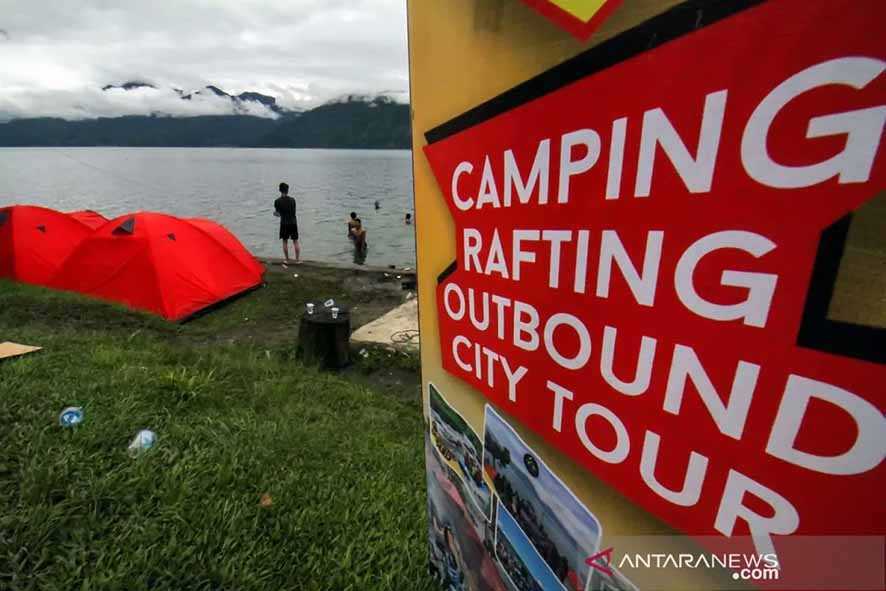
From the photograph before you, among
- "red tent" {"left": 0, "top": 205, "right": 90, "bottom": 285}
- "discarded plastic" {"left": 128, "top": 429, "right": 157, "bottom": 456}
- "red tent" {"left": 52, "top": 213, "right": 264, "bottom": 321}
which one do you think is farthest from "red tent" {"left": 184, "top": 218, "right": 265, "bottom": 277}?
"discarded plastic" {"left": 128, "top": 429, "right": 157, "bottom": 456}

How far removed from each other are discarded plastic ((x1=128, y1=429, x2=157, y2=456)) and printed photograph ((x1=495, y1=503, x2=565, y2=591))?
227 cm

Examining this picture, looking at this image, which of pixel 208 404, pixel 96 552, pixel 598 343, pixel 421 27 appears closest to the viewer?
pixel 598 343

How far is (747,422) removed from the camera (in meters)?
0.77

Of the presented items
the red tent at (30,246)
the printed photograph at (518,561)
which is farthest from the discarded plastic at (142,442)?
the red tent at (30,246)

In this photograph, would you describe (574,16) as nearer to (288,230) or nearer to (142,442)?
(142,442)

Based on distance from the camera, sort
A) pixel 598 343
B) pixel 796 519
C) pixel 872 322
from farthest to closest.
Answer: pixel 598 343 → pixel 796 519 → pixel 872 322

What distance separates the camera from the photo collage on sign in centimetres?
119

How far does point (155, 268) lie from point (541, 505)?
8.59 meters

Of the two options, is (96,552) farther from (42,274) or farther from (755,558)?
(42,274)

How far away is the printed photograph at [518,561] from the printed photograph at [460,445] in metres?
0.09

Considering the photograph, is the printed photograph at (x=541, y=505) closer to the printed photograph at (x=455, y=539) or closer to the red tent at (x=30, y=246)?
the printed photograph at (x=455, y=539)

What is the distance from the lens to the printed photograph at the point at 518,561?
1.32 meters

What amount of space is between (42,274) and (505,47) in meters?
11.5

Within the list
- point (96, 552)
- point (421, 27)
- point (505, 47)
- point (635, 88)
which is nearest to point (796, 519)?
point (635, 88)
